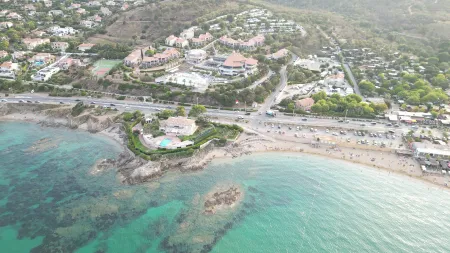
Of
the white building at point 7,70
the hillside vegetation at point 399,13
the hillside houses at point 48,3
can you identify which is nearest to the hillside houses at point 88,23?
the hillside houses at point 48,3

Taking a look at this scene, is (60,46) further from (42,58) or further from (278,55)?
(278,55)

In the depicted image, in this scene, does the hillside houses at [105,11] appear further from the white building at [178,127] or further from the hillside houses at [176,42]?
the white building at [178,127]

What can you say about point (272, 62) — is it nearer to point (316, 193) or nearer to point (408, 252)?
point (316, 193)

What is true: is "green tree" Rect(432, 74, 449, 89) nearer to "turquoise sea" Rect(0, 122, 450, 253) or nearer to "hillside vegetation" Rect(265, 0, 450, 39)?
"hillside vegetation" Rect(265, 0, 450, 39)

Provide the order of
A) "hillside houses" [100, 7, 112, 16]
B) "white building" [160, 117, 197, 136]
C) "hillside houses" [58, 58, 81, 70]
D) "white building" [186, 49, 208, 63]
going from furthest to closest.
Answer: "hillside houses" [100, 7, 112, 16], "white building" [186, 49, 208, 63], "hillside houses" [58, 58, 81, 70], "white building" [160, 117, 197, 136]

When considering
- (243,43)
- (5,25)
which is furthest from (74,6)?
(243,43)

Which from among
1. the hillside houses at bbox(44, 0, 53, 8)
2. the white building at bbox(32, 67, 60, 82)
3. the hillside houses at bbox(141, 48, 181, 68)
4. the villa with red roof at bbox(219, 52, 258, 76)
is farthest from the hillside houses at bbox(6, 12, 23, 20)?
the villa with red roof at bbox(219, 52, 258, 76)

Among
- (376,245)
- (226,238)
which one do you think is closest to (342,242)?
(376,245)
